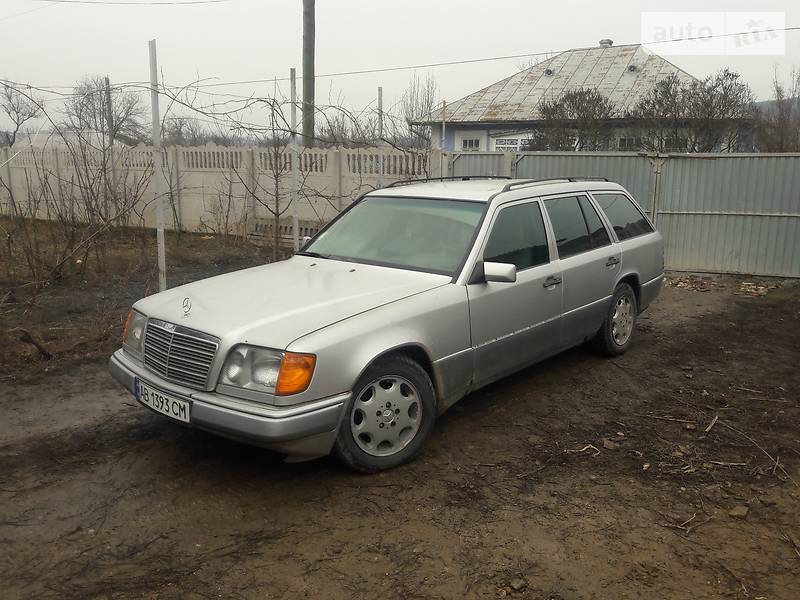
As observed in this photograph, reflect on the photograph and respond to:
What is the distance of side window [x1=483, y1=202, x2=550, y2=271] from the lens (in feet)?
15.6

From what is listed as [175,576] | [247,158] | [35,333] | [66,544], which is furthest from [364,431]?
[247,158]

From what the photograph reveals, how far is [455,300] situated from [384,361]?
676 millimetres

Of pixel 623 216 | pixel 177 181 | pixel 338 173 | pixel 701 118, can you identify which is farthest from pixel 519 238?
pixel 701 118

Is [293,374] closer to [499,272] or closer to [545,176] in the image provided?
[499,272]

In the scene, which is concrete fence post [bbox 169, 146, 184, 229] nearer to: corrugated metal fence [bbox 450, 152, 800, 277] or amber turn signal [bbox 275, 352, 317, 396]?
corrugated metal fence [bbox 450, 152, 800, 277]

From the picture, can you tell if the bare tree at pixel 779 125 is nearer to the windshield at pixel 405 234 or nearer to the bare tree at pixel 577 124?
the bare tree at pixel 577 124

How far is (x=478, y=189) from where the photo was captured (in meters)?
5.21

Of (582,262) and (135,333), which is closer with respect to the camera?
(135,333)

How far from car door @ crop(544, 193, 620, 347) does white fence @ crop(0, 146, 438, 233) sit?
624 cm

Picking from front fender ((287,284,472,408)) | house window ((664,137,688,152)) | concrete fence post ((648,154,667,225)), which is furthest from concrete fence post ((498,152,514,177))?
front fender ((287,284,472,408))

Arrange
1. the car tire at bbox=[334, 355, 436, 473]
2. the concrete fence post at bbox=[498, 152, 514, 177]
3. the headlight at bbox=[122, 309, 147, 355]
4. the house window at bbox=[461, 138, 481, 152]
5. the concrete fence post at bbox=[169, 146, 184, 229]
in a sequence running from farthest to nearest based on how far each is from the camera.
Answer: the house window at bbox=[461, 138, 481, 152], the concrete fence post at bbox=[169, 146, 184, 229], the concrete fence post at bbox=[498, 152, 514, 177], the headlight at bbox=[122, 309, 147, 355], the car tire at bbox=[334, 355, 436, 473]

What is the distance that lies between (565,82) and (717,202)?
18742 mm

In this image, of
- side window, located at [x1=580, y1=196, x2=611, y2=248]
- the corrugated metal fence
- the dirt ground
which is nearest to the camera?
the dirt ground

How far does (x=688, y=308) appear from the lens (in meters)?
8.78
